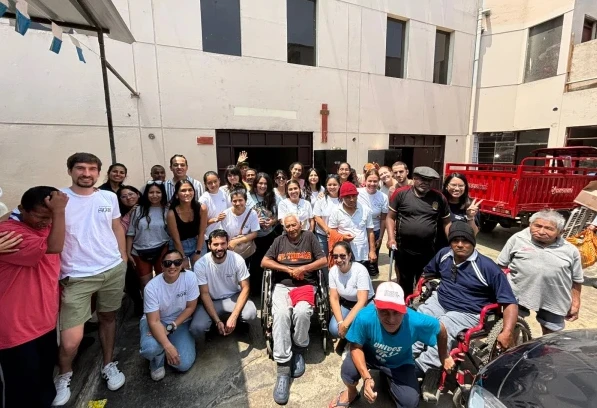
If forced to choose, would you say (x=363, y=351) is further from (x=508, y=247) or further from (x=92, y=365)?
(x=92, y=365)

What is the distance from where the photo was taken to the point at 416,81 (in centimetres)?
946

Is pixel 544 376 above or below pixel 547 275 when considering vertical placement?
below

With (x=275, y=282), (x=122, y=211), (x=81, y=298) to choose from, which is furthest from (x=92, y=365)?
(x=275, y=282)

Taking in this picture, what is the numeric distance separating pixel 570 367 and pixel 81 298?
322cm

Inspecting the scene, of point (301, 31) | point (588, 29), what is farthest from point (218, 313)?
point (588, 29)

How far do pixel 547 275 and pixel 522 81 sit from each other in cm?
1084

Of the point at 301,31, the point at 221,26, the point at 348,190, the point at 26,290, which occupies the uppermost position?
the point at 301,31

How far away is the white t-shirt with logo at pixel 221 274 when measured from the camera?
2.99 meters

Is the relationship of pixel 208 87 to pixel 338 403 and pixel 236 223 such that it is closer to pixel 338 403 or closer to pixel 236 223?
pixel 236 223

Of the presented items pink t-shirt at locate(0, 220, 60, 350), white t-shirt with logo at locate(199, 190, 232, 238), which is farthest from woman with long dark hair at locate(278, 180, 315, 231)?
pink t-shirt at locate(0, 220, 60, 350)

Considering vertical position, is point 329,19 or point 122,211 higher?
point 329,19

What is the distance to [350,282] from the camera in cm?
288

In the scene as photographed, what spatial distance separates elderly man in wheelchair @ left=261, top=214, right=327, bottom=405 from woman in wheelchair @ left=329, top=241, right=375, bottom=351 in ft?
0.74

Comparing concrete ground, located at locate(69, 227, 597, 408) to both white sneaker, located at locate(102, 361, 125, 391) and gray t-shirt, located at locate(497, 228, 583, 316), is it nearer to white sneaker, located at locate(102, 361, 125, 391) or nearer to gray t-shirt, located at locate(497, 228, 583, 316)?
white sneaker, located at locate(102, 361, 125, 391)
